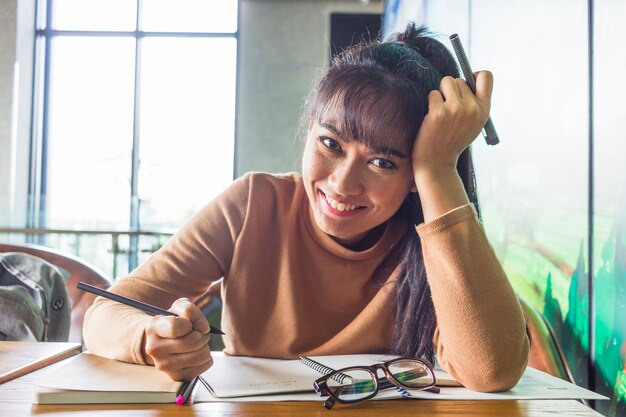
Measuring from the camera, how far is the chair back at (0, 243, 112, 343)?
1510 millimetres

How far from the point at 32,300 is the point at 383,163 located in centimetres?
88

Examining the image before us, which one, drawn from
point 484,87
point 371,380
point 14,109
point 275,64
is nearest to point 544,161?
point 484,87

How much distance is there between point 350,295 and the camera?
1210 mm

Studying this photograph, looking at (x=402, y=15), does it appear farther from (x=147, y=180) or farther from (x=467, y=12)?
(x=147, y=180)

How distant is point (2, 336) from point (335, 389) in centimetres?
92

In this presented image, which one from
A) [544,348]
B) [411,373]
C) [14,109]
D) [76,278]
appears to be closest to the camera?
[411,373]

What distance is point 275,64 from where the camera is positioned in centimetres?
584

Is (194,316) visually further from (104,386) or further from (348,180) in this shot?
(348,180)

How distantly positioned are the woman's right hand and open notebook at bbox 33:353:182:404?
0.07 ft

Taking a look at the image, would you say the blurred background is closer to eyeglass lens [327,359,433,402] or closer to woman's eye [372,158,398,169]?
woman's eye [372,158,398,169]

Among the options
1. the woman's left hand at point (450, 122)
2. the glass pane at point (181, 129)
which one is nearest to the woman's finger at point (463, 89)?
the woman's left hand at point (450, 122)

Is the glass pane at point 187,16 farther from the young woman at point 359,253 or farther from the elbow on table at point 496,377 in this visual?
the elbow on table at point 496,377

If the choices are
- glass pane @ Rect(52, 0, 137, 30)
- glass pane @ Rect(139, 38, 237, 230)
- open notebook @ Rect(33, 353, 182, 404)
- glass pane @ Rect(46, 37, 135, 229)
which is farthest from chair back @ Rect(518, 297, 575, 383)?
glass pane @ Rect(52, 0, 137, 30)

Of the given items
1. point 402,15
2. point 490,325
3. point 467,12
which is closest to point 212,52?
point 402,15
